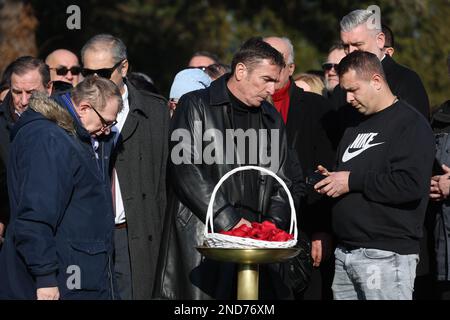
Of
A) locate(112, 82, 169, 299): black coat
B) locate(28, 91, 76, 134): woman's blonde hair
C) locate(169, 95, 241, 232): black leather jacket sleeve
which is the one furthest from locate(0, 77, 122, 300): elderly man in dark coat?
locate(112, 82, 169, 299): black coat

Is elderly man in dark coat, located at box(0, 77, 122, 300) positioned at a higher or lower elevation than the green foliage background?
lower

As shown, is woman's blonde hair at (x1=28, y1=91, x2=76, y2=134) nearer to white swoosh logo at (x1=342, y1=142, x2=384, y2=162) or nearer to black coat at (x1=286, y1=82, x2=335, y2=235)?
white swoosh logo at (x1=342, y1=142, x2=384, y2=162)

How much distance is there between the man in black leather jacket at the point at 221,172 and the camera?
7316mm

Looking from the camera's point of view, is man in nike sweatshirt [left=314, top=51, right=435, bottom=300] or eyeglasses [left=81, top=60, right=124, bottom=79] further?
eyeglasses [left=81, top=60, right=124, bottom=79]

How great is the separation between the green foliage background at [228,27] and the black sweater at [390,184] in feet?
30.6

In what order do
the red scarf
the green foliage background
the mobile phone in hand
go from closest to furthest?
the mobile phone in hand
the red scarf
the green foliage background

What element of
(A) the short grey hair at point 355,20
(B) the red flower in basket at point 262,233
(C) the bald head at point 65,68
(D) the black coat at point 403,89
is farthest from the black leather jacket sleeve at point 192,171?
(C) the bald head at point 65,68

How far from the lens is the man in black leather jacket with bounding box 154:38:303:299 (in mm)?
7316

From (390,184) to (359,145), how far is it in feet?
1.39

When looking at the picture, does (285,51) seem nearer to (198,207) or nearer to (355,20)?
(355,20)

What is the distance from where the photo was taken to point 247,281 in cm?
657

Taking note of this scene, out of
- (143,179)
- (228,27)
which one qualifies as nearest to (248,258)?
(143,179)

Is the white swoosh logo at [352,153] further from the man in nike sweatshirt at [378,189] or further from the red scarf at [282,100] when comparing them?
the red scarf at [282,100]

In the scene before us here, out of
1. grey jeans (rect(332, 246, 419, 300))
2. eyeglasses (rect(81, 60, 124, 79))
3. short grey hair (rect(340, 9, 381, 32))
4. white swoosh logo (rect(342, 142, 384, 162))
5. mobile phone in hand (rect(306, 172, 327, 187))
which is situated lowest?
grey jeans (rect(332, 246, 419, 300))
